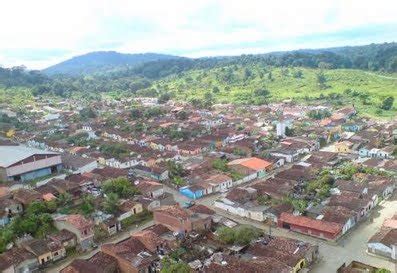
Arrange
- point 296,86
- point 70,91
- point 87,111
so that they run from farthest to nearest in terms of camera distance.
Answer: point 70,91, point 296,86, point 87,111

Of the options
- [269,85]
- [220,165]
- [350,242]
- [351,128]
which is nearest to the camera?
[350,242]

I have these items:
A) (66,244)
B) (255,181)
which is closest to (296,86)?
(255,181)

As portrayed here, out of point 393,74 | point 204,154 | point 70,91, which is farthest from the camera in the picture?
point 70,91

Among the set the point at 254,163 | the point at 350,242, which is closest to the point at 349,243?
the point at 350,242

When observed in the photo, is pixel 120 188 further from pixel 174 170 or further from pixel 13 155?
pixel 13 155

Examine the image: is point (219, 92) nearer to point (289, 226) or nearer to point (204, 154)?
point (204, 154)

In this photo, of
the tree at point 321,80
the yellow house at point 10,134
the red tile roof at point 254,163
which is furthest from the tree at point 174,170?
the tree at point 321,80

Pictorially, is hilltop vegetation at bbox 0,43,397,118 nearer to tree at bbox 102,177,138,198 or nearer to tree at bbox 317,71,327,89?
tree at bbox 317,71,327,89
